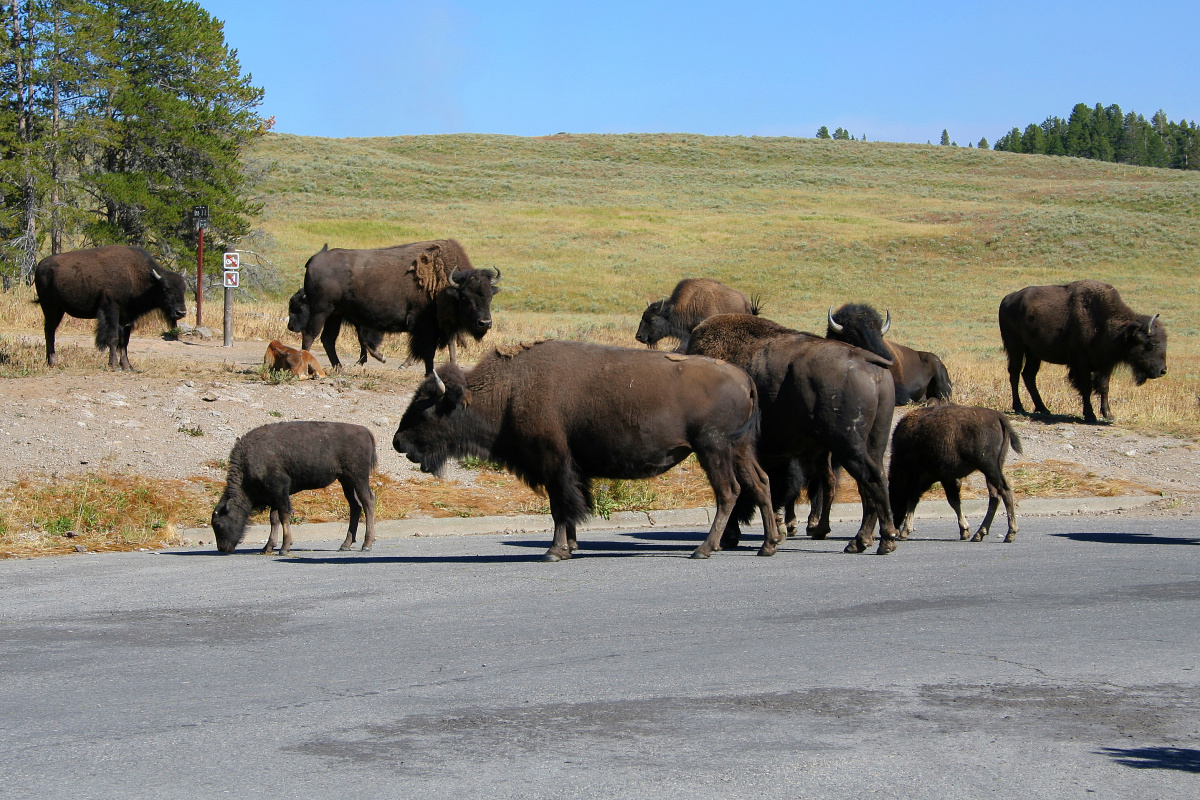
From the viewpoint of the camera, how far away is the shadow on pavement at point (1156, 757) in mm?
4879

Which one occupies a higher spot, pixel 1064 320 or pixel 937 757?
pixel 1064 320

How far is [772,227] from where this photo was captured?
7600 cm

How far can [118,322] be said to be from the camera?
1881 centimetres

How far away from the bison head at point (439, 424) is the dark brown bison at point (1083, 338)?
13.6 metres

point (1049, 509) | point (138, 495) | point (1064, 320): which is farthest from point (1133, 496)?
point (138, 495)

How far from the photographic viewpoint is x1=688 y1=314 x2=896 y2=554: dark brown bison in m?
11.1

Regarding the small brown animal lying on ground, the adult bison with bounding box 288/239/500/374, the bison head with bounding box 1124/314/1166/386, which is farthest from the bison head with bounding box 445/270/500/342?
the bison head with bounding box 1124/314/1166/386

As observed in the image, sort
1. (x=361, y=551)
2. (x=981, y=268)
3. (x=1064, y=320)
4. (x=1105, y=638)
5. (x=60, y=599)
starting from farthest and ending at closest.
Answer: (x=981, y=268), (x=1064, y=320), (x=361, y=551), (x=60, y=599), (x=1105, y=638)

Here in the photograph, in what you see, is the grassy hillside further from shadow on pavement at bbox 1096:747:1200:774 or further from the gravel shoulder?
shadow on pavement at bbox 1096:747:1200:774

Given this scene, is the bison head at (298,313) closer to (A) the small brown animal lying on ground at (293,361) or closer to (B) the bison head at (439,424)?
(A) the small brown animal lying on ground at (293,361)

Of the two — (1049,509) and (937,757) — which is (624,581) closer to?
(937,757)

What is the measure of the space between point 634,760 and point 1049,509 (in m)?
11.5

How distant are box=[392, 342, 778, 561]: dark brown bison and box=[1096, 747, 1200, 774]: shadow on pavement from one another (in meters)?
5.71

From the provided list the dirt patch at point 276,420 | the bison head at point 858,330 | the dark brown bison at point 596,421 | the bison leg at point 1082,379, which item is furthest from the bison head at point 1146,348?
the dark brown bison at point 596,421
